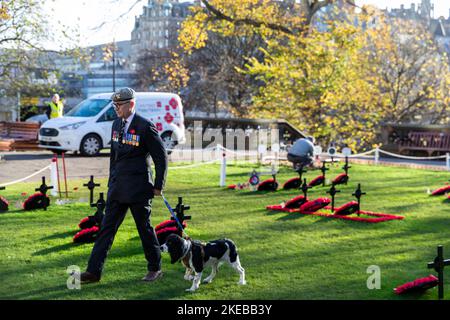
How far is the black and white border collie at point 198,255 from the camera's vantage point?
7512mm

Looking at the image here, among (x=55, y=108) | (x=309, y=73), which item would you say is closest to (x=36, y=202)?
(x=55, y=108)

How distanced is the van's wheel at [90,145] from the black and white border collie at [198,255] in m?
16.3

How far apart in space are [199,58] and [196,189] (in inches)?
1619

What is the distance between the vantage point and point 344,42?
88.4 ft


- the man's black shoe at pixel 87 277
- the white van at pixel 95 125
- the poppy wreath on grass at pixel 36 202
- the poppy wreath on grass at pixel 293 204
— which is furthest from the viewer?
the white van at pixel 95 125

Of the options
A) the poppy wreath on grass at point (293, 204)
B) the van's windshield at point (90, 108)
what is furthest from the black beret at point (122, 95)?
the van's windshield at point (90, 108)

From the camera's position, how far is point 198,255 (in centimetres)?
764

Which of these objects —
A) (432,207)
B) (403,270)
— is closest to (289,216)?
(432,207)

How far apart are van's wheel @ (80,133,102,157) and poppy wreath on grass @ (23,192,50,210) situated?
10672 mm

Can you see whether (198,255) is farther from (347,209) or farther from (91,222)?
(347,209)

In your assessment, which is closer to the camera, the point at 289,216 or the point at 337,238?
the point at 337,238

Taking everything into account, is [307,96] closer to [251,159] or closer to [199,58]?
[251,159]

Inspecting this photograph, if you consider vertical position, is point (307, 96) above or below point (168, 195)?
above

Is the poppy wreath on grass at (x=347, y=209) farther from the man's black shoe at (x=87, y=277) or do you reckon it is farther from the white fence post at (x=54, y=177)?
the man's black shoe at (x=87, y=277)
